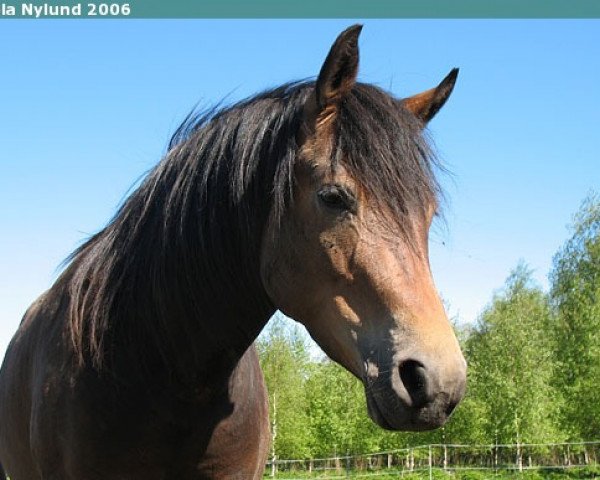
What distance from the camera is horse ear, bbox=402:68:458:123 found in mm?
3316

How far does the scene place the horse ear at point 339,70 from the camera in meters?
2.68

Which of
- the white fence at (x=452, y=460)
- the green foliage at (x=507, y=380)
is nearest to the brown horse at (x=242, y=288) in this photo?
the green foliage at (x=507, y=380)

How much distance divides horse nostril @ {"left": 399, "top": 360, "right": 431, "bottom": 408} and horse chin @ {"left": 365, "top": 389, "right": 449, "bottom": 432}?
31mm

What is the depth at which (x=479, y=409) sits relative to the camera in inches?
1458

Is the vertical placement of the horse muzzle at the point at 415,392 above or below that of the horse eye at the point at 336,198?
below

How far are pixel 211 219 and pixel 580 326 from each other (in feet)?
117

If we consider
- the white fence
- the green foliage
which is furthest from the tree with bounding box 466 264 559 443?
the white fence

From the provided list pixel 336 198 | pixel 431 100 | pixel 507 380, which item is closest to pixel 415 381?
pixel 336 198

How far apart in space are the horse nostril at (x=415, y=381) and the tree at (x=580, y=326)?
34.3 metres

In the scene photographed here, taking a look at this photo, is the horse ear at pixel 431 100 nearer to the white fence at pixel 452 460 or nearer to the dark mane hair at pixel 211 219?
the dark mane hair at pixel 211 219

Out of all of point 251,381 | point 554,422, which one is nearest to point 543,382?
point 554,422

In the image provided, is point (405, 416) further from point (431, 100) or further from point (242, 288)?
point (431, 100)

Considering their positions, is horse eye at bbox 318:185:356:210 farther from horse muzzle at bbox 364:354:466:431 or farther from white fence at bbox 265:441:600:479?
white fence at bbox 265:441:600:479

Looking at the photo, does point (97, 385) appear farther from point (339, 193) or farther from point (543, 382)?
point (543, 382)
